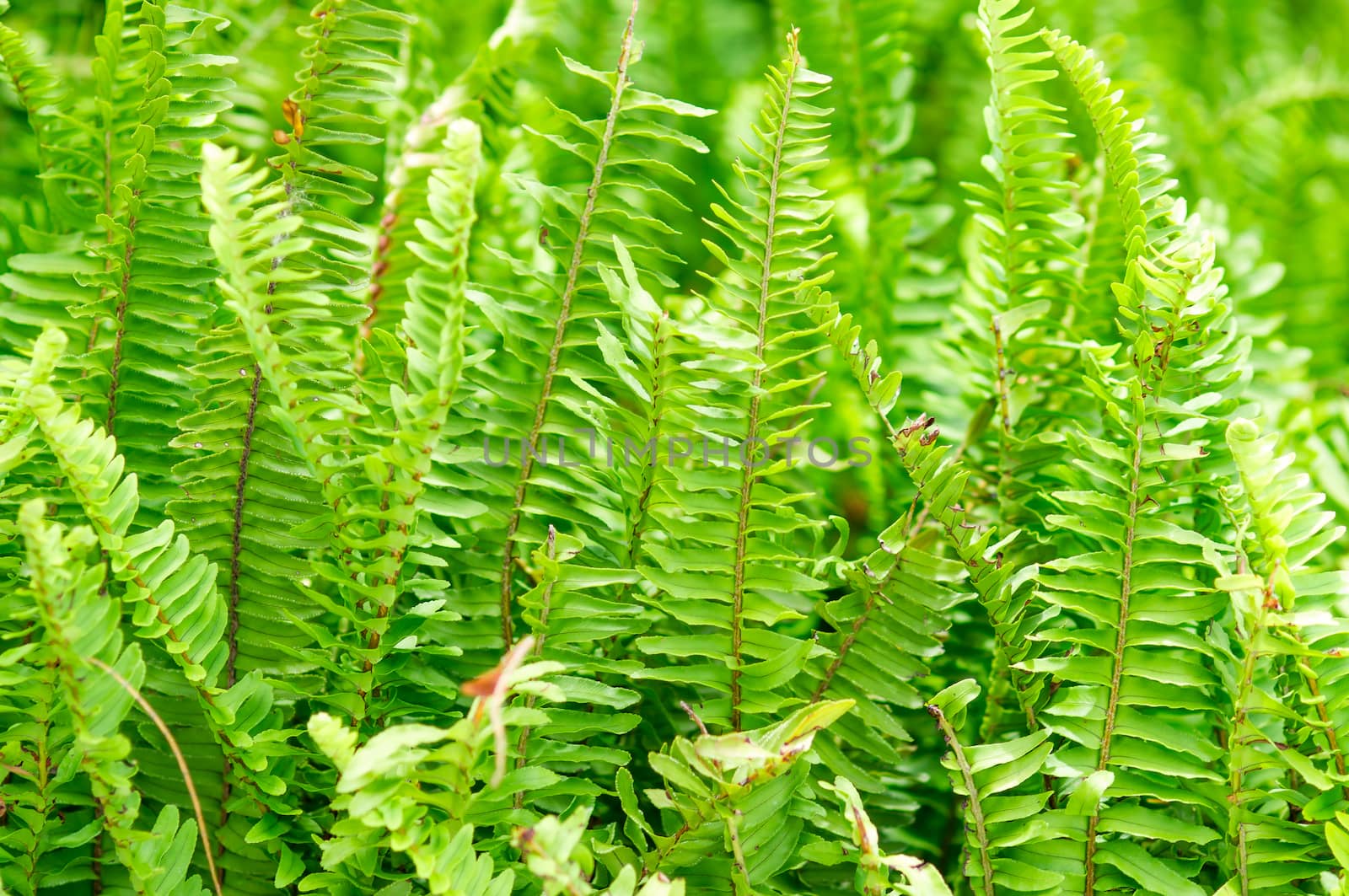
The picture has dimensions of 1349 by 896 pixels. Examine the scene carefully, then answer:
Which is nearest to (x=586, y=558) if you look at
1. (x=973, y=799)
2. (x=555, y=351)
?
(x=555, y=351)

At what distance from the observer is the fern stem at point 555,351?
0.76 meters

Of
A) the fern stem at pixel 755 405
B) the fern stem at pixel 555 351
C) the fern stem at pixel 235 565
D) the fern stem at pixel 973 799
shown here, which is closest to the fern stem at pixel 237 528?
the fern stem at pixel 235 565

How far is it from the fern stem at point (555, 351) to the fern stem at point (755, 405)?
0.12 m

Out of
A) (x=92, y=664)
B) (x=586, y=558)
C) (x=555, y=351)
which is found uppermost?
(x=555, y=351)

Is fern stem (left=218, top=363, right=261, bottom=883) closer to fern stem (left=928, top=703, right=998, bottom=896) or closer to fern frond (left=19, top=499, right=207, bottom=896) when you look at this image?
fern frond (left=19, top=499, right=207, bottom=896)

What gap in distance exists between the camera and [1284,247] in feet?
5.07

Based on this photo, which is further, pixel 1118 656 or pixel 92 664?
pixel 1118 656

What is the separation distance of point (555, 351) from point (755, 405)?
16 centimetres

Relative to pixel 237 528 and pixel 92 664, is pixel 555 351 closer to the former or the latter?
pixel 237 528

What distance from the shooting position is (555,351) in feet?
2.49

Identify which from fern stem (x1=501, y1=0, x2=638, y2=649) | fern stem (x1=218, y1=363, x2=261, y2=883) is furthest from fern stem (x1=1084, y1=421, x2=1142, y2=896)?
fern stem (x1=218, y1=363, x2=261, y2=883)

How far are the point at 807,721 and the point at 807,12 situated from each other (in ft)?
3.14

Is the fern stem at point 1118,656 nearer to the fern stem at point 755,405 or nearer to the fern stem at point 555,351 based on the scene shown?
the fern stem at point 755,405

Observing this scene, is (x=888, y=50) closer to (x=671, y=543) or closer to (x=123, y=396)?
(x=671, y=543)
